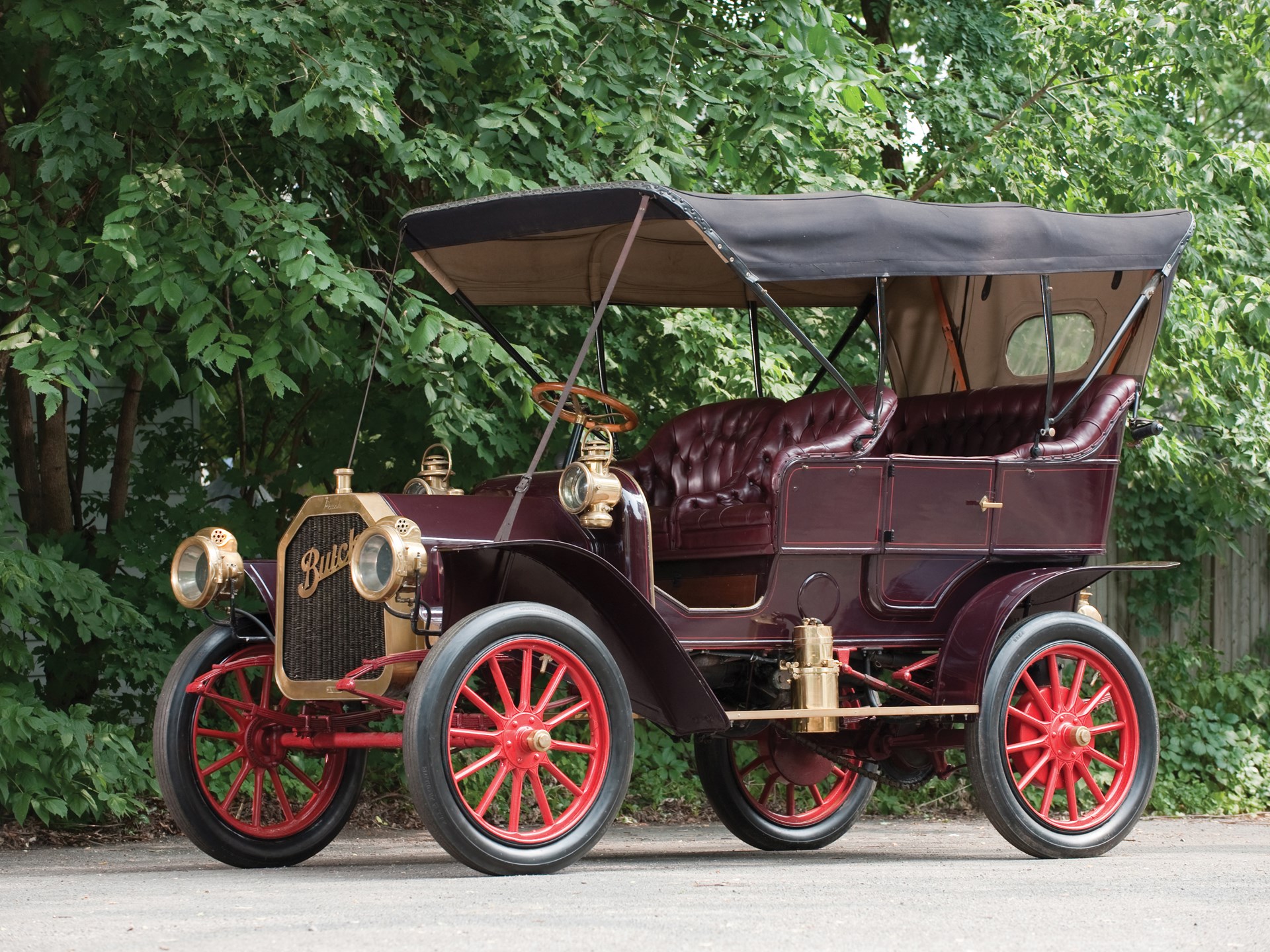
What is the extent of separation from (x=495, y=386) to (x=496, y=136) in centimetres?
112

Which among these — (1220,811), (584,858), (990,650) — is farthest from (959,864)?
(1220,811)

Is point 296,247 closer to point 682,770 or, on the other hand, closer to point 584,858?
point 584,858

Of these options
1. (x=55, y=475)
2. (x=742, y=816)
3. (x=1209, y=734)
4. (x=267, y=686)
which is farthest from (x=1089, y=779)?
(x=55, y=475)

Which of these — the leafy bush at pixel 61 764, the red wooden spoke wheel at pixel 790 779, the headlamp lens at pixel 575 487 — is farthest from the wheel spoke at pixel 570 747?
the leafy bush at pixel 61 764

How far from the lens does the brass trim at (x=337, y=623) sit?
5.67 meters

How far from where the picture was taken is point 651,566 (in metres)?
5.99

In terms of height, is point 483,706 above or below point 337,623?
below

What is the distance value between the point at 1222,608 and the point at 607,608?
6764mm

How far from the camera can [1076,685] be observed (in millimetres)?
6664

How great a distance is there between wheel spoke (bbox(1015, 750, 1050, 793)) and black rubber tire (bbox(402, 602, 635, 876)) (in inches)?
66.0

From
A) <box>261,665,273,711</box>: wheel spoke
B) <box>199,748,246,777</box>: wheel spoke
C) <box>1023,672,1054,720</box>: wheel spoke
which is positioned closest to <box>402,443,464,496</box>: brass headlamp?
<box>261,665,273,711</box>: wheel spoke

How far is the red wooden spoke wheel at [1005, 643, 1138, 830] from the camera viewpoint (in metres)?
6.54

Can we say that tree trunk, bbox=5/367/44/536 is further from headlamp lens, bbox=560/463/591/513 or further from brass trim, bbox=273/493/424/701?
headlamp lens, bbox=560/463/591/513

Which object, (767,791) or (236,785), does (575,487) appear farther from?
(767,791)
